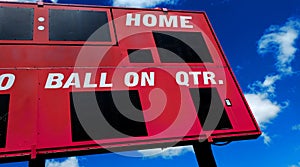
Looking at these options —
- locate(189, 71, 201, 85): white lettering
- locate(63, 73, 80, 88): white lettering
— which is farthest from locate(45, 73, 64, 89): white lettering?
locate(189, 71, 201, 85): white lettering

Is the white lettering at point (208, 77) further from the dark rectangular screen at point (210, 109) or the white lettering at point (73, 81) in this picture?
the white lettering at point (73, 81)

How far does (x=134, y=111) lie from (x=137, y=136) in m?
0.51

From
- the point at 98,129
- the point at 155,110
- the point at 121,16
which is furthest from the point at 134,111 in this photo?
the point at 121,16

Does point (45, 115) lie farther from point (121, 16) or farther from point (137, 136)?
point (121, 16)

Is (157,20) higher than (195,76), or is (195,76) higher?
(157,20)

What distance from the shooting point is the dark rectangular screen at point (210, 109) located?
562 centimetres

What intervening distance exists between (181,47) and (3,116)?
14.3ft

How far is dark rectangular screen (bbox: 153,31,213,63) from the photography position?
22.4 ft

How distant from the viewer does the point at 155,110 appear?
18.1ft

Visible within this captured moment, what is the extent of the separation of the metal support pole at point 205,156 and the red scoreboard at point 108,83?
34.3 inches

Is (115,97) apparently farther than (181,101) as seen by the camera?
No

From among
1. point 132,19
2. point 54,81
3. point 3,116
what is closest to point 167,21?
point 132,19

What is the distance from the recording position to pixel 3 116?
15.5 feet

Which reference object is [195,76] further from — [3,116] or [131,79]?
[3,116]
